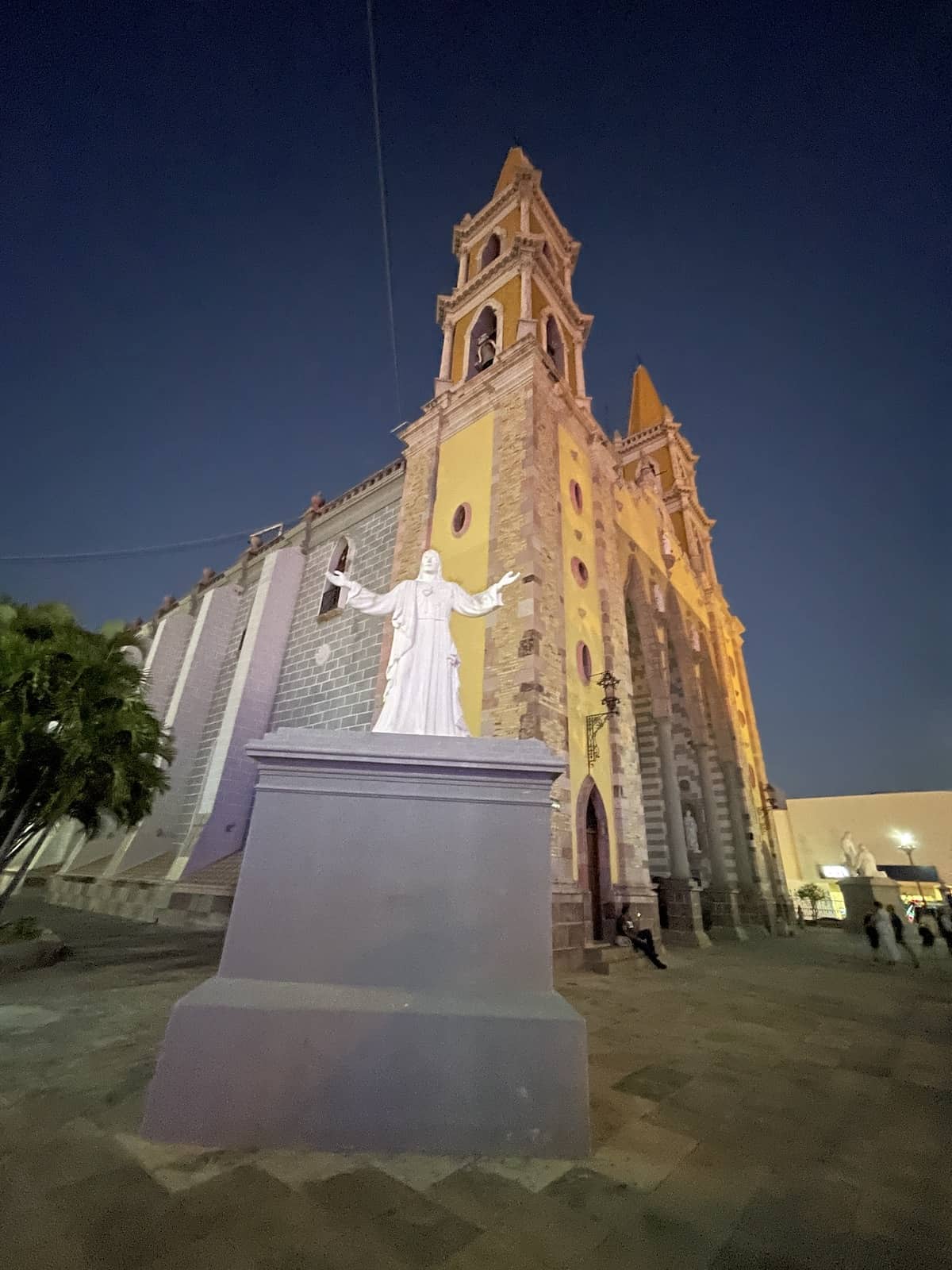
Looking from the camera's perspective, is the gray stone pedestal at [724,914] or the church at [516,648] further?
the gray stone pedestal at [724,914]

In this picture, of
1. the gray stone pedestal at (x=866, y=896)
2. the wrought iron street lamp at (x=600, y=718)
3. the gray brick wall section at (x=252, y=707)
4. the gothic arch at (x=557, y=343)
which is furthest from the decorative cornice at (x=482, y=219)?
the gray stone pedestal at (x=866, y=896)

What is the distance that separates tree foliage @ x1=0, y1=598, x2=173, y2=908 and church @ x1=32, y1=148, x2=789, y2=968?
215 centimetres

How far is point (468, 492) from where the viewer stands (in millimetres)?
12578

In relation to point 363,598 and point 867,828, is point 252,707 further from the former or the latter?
point 867,828

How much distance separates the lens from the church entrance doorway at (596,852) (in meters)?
10.2

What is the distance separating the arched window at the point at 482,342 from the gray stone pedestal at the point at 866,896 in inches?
778

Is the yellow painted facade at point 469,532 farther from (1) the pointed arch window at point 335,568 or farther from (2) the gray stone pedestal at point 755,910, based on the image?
(2) the gray stone pedestal at point 755,910

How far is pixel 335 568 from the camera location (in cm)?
1579

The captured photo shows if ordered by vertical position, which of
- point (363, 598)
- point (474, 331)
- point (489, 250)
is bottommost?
point (363, 598)

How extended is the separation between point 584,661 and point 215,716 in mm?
10890

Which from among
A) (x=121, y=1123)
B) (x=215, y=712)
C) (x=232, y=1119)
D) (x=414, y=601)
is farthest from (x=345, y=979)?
(x=215, y=712)

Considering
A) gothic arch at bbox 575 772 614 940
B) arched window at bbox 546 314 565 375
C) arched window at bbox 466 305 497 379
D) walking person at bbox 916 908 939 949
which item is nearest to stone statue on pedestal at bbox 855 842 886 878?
walking person at bbox 916 908 939 949

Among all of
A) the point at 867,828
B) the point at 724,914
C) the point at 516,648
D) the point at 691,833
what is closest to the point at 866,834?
the point at 867,828

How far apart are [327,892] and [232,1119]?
3.27 ft
